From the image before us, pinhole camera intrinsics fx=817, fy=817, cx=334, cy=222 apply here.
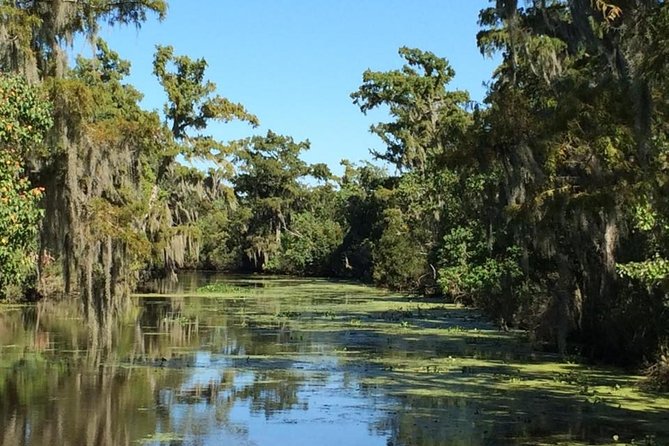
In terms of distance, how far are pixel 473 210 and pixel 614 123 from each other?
28.0 ft

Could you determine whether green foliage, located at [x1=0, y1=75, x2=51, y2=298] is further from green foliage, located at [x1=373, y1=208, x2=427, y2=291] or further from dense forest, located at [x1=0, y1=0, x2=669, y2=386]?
green foliage, located at [x1=373, y1=208, x2=427, y2=291]

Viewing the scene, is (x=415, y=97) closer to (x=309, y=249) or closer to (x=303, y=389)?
(x=309, y=249)

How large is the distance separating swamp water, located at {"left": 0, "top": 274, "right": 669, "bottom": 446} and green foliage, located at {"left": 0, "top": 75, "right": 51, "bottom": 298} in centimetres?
189

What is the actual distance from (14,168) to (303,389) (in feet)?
16.4

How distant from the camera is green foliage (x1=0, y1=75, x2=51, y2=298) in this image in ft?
30.6

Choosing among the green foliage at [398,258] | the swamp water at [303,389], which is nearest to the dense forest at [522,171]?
the swamp water at [303,389]

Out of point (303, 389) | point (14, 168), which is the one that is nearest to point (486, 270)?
point (303, 389)

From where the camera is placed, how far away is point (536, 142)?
12.9 metres

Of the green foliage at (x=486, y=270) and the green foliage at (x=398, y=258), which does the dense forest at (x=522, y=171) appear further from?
the green foliage at (x=398, y=258)

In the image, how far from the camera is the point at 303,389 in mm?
11797

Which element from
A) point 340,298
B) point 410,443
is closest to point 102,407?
point 410,443

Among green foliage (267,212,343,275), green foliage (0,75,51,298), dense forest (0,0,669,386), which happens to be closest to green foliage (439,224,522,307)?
dense forest (0,0,669,386)

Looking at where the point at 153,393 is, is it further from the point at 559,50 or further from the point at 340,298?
the point at 340,298

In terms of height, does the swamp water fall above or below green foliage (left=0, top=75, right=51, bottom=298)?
below
